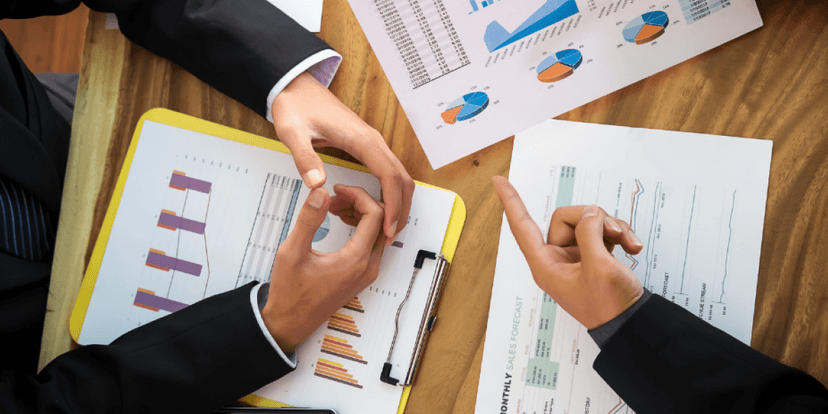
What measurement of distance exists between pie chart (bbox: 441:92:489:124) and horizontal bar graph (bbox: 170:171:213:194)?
0.38 metres

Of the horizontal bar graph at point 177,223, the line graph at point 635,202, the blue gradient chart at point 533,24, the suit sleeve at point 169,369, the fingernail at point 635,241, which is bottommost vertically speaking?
the suit sleeve at point 169,369

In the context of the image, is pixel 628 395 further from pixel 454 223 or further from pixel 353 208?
pixel 353 208

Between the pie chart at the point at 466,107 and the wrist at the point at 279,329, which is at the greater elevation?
the pie chart at the point at 466,107

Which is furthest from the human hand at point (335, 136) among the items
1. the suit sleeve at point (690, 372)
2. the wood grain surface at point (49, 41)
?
the wood grain surface at point (49, 41)

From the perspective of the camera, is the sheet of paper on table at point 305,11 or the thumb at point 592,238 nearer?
the thumb at point 592,238

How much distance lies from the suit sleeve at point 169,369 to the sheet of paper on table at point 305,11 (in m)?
0.41

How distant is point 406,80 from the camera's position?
0.70 meters

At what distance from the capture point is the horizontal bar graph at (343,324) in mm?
676

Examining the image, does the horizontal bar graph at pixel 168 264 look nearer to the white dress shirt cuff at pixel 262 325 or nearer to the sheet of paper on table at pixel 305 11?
the white dress shirt cuff at pixel 262 325

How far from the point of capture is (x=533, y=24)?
2.24 ft

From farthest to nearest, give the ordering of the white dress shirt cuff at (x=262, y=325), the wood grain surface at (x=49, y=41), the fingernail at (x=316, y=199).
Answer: the wood grain surface at (x=49, y=41) < the white dress shirt cuff at (x=262, y=325) < the fingernail at (x=316, y=199)

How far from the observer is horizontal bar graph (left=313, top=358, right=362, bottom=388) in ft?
2.18

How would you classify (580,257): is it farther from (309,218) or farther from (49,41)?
(49,41)

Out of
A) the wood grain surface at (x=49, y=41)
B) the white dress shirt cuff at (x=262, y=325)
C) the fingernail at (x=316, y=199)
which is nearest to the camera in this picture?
the fingernail at (x=316, y=199)
